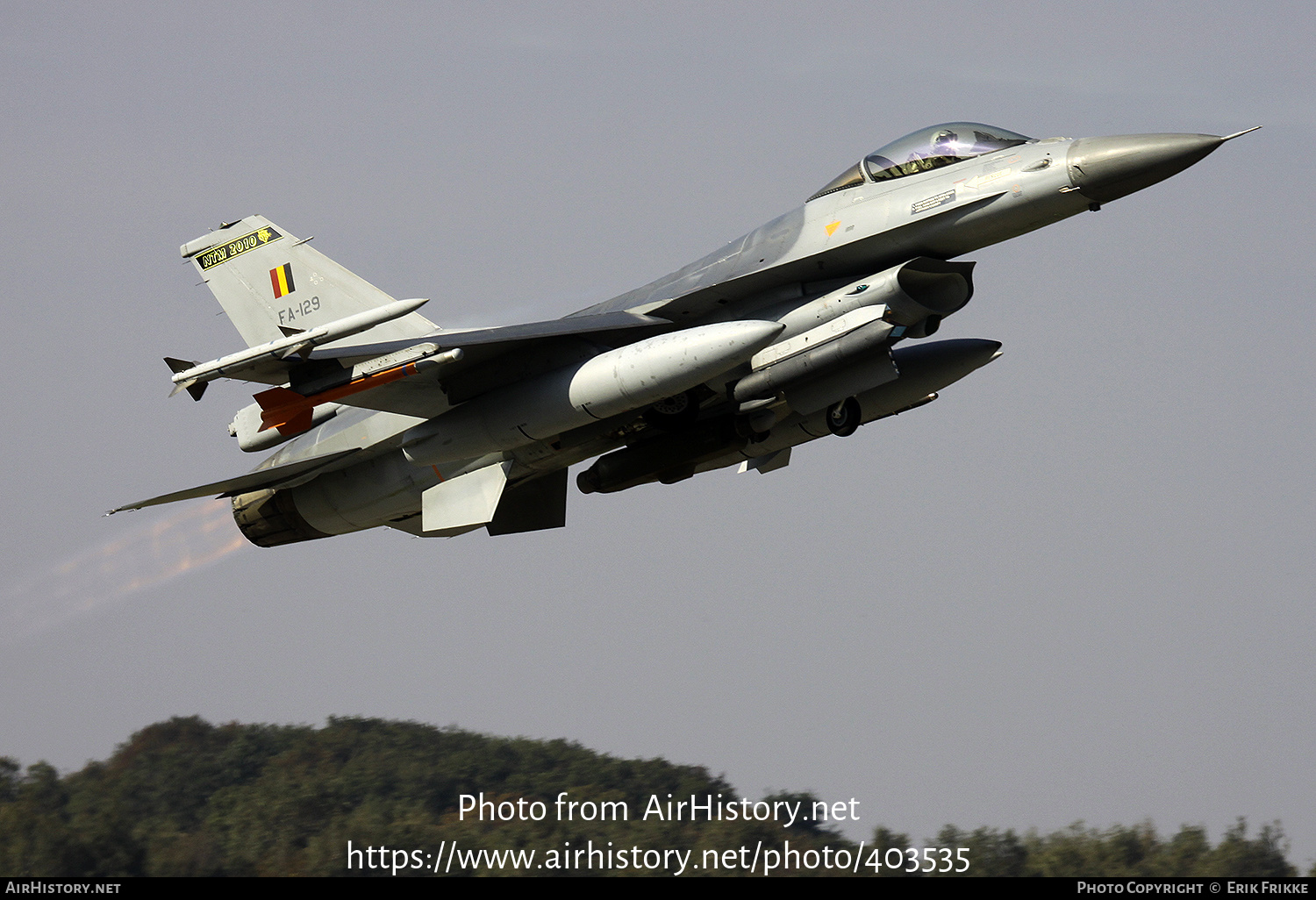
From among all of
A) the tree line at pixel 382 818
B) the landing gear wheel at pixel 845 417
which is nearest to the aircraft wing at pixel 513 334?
the landing gear wheel at pixel 845 417

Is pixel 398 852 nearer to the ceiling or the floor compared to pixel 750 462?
nearer to the floor

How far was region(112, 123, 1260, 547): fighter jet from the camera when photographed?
13.4 meters

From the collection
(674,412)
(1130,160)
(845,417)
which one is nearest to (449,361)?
(674,412)

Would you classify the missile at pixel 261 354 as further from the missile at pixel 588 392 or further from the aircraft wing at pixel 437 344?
the missile at pixel 588 392

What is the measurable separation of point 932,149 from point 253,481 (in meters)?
8.38

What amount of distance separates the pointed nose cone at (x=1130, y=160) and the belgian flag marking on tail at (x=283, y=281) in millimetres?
9448

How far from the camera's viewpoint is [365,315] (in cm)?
1229

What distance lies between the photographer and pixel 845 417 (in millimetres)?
15008

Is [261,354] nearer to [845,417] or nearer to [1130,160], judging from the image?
[845,417]

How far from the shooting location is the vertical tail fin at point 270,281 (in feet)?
57.9

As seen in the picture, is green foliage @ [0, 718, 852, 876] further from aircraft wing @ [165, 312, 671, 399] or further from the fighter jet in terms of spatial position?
aircraft wing @ [165, 312, 671, 399]
